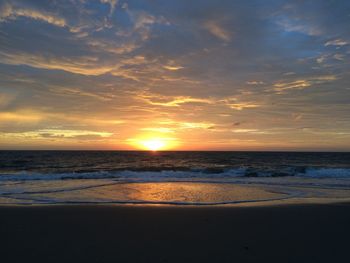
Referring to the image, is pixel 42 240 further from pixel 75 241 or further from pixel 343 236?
pixel 343 236

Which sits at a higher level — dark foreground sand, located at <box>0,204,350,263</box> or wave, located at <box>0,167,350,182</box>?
dark foreground sand, located at <box>0,204,350,263</box>

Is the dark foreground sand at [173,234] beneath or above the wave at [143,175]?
above

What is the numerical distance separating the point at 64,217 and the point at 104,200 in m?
3.05

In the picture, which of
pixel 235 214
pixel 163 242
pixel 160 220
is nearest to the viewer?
pixel 163 242

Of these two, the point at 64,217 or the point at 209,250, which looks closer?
the point at 209,250

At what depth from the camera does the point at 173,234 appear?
6836 millimetres

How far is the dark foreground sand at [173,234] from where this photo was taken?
5484mm

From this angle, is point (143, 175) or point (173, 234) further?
point (143, 175)

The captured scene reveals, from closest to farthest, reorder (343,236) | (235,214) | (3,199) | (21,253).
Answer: (21,253), (343,236), (235,214), (3,199)

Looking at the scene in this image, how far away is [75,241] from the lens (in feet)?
20.4

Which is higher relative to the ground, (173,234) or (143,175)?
(173,234)

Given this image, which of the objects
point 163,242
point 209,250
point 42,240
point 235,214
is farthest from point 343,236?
point 42,240

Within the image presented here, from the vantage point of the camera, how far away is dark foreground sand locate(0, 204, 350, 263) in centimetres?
548

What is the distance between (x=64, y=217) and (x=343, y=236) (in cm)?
714
